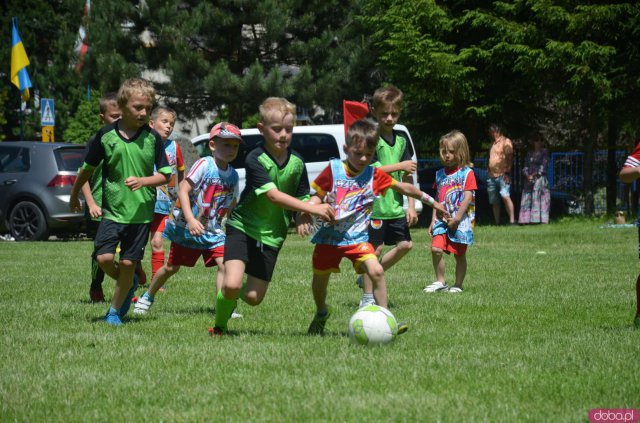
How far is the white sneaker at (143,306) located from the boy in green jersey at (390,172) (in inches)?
73.4

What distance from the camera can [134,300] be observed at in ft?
30.8

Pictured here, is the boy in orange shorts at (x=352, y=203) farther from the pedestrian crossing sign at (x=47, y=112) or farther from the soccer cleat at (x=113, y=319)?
the pedestrian crossing sign at (x=47, y=112)

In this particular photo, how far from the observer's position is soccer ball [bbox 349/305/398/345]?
635 cm

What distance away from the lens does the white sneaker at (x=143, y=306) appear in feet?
27.2

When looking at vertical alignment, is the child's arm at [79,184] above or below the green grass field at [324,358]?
above

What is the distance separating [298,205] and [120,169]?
67.8 inches

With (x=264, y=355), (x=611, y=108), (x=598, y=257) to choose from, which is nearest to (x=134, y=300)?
(x=264, y=355)

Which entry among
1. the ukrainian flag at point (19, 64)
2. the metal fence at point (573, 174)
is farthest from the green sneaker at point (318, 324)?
the ukrainian flag at point (19, 64)

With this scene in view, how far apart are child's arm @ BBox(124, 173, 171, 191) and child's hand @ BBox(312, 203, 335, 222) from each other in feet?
5.00

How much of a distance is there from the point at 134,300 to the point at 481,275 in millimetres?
4390

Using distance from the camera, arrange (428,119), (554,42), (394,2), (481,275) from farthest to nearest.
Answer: (428,119) → (394,2) → (554,42) → (481,275)

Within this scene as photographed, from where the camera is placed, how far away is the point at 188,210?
7281mm

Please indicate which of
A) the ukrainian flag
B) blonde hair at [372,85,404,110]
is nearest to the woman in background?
the ukrainian flag

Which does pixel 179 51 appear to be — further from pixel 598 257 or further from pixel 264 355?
pixel 264 355
